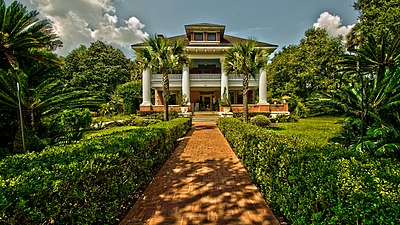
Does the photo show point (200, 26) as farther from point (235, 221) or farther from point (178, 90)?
point (235, 221)

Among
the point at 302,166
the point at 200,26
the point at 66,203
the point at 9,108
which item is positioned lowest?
the point at 66,203

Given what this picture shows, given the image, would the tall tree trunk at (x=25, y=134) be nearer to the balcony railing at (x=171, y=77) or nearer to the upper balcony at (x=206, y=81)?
the upper balcony at (x=206, y=81)

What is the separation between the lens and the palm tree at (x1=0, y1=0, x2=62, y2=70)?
523 centimetres

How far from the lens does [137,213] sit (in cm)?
355

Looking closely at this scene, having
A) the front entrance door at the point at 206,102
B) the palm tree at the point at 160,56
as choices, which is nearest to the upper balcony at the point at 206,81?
the front entrance door at the point at 206,102

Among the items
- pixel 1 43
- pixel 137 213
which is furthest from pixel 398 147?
pixel 1 43

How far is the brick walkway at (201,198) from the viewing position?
3.34 m

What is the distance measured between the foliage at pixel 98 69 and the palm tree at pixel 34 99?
36.4 meters

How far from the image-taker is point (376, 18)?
55.1ft

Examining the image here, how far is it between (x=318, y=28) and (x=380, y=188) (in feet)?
106

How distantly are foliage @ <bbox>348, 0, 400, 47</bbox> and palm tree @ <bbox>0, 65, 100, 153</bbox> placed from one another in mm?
18711

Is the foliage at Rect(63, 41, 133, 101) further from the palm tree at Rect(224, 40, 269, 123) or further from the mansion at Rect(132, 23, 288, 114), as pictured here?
the palm tree at Rect(224, 40, 269, 123)

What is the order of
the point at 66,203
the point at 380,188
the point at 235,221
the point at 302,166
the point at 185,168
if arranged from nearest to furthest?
1. the point at 380,188
2. the point at 66,203
3. the point at 302,166
4. the point at 235,221
5. the point at 185,168

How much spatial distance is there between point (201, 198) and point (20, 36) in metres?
6.10
